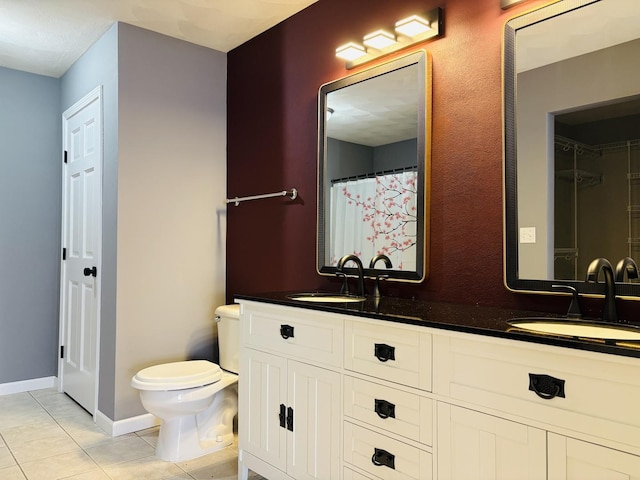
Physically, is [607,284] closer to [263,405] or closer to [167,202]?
[263,405]

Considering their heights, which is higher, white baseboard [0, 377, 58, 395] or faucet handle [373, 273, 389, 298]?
faucet handle [373, 273, 389, 298]

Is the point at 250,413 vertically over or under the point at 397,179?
under

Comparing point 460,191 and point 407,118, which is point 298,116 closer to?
→ point 407,118

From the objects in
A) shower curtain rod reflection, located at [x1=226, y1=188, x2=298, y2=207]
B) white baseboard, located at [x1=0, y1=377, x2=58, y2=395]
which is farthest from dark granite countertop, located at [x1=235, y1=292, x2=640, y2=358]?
white baseboard, located at [x1=0, y1=377, x2=58, y2=395]

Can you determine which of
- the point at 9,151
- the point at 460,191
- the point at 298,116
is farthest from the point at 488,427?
the point at 9,151

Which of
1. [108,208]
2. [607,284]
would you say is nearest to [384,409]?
[607,284]

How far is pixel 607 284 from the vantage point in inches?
56.3

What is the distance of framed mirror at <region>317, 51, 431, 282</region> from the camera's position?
2.06 m

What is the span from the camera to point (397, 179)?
7.12ft

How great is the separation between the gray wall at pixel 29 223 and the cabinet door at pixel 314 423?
2.66 meters

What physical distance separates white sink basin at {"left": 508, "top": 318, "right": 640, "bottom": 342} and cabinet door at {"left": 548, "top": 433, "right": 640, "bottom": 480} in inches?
12.1

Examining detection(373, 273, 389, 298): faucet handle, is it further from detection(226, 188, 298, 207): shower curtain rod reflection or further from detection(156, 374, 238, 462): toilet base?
detection(156, 374, 238, 462): toilet base

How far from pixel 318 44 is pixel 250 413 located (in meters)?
1.92

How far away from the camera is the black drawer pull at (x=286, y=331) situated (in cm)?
194
